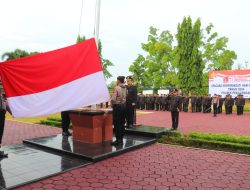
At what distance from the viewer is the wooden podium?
6828 millimetres

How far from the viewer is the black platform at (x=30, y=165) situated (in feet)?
14.5

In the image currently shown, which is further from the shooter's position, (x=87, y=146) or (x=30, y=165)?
(x=87, y=146)

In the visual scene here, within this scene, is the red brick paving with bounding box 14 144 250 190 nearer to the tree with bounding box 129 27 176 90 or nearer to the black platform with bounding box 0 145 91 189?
the black platform with bounding box 0 145 91 189

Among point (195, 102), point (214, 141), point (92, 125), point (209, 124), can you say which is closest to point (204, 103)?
point (195, 102)

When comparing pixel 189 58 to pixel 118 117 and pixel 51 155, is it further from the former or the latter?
pixel 51 155

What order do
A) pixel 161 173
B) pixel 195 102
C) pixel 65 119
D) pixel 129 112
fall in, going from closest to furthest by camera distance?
pixel 161 173, pixel 65 119, pixel 129 112, pixel 195 102

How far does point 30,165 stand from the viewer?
5.20m

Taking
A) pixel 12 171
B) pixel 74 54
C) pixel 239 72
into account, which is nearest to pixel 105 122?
pixel 74 54

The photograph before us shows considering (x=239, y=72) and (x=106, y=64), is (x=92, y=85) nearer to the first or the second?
(x=239, y=72)

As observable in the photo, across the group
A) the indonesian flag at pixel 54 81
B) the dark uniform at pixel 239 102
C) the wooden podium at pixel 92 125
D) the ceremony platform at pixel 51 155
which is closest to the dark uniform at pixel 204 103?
the dark uniform at pixel 239 102

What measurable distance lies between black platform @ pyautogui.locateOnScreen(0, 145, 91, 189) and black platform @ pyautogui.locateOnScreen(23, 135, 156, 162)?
0.55ft

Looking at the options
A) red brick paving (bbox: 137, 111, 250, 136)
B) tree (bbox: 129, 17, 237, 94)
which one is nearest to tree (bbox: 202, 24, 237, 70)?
tree (bbox: 129, 17, 237, 94)

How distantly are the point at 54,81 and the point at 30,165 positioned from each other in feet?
5.82

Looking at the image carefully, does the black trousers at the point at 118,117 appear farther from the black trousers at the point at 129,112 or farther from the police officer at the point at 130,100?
the police officer at the point at 130,100
